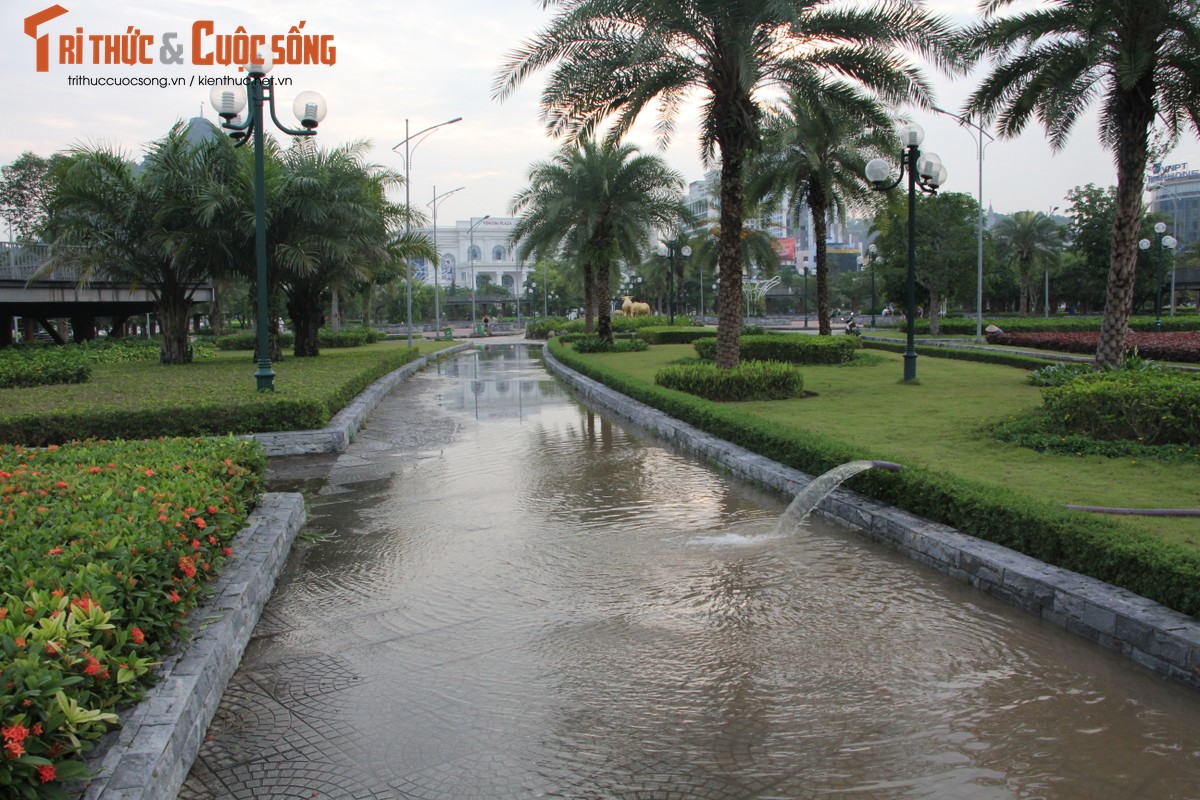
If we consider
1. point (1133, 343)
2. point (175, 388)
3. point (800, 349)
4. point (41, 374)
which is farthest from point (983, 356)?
point (41, 374)

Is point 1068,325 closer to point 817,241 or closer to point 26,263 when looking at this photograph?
point 817,241

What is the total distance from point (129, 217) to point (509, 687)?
20.9 m

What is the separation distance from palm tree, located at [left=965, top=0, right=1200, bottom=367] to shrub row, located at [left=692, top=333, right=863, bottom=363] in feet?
24.4

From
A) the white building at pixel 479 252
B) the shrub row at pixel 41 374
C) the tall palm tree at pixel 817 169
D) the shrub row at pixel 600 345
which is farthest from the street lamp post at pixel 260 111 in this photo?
the white building at pixel 479 252

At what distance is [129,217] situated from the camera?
→ 21.9m

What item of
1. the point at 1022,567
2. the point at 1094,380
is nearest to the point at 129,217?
the point at 1094,380

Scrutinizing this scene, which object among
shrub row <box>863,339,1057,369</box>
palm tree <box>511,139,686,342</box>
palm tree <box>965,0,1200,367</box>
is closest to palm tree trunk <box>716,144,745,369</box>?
palm tree <box>965,0,1200,367</box>

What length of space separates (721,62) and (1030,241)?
4957cm

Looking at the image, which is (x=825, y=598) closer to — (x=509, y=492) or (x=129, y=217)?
(x=509, y=492)

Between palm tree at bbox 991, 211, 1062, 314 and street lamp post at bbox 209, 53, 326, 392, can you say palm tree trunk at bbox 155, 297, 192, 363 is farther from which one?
palm tree at bbox 991, 211, 1062, 314

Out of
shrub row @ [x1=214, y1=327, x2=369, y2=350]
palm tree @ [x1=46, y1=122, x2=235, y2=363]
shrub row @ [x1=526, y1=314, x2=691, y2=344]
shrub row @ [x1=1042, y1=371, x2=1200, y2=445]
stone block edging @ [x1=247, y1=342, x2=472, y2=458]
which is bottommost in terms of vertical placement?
stone block edging @ [x1=247, y1=342, x2=472, y2=458]

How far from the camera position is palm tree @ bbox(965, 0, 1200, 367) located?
13227 millimetres

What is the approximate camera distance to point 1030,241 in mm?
57594

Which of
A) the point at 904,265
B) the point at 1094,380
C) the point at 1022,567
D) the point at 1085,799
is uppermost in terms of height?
the point at 904,265
